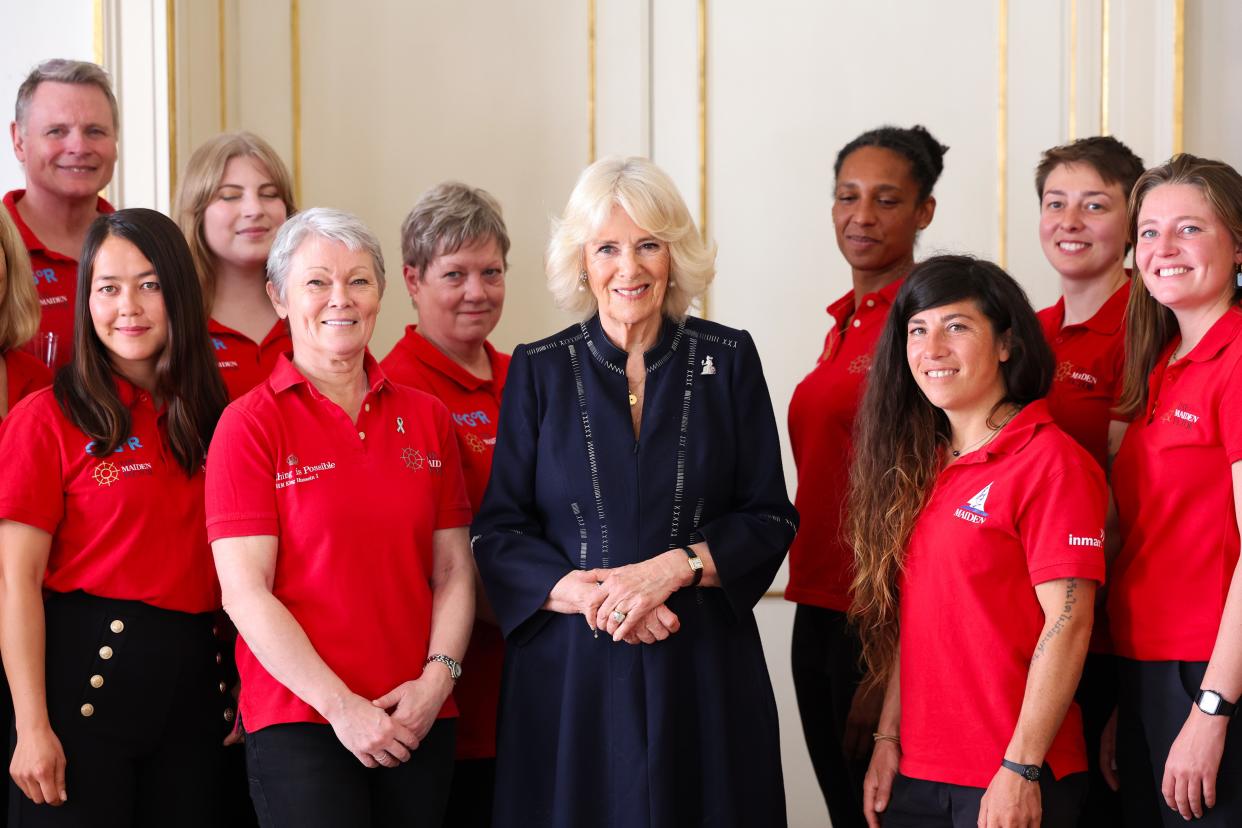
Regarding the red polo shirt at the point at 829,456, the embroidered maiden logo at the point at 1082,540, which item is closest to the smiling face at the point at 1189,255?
the embroidered maiden logo at the point at 1082,540

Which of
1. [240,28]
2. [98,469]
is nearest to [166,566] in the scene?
[98,469]

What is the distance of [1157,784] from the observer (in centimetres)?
245

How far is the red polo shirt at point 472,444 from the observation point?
9.64ft

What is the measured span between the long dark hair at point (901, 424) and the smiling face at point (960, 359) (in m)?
0.02

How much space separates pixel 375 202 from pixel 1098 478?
274cm

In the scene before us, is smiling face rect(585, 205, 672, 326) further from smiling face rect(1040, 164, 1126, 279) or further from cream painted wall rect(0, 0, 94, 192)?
cream painted wall rect(0, 0, 94, 192)

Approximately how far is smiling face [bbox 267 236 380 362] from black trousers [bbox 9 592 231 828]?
1.95ft

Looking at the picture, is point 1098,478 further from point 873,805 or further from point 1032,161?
point 1032,161

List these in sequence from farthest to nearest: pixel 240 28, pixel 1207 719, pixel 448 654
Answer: pixel 240 28, pixel 448 654, pixel 1207 719

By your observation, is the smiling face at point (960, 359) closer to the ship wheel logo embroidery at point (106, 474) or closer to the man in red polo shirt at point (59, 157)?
the ship wheel logo embroidery at point (106, 474)

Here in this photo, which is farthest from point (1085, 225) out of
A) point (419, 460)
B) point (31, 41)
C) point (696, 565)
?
point (31, 41)

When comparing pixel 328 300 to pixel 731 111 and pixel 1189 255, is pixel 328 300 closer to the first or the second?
pixel 1189 255

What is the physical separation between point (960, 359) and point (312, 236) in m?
1.25

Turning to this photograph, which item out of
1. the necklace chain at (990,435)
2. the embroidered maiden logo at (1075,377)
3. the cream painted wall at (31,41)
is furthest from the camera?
the cream painted wall at (31,41)
